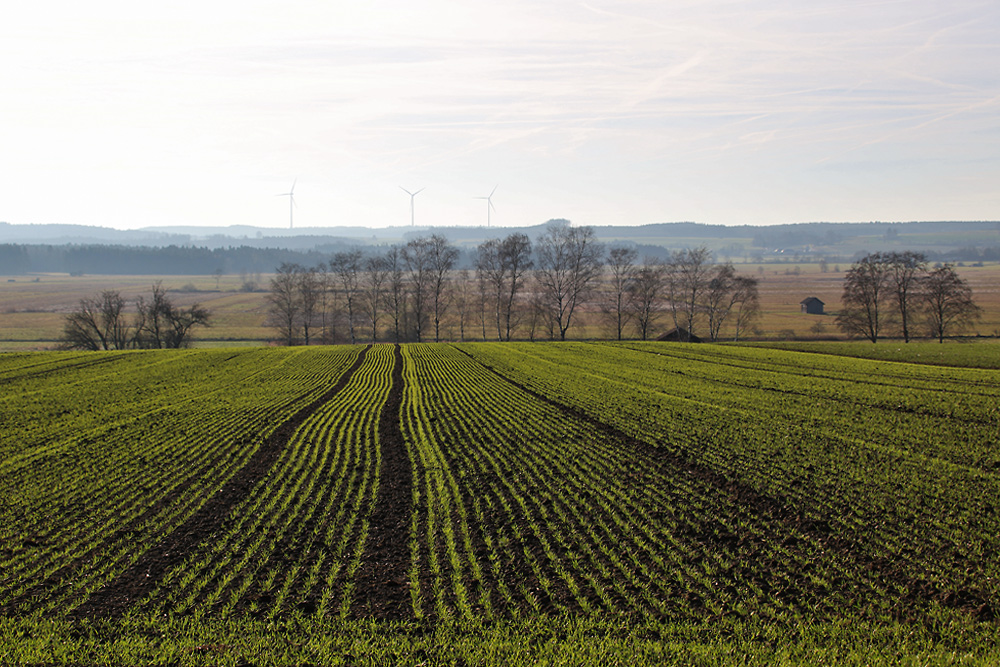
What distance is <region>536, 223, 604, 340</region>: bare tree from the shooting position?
78.1m

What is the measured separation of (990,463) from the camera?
18.2 metres

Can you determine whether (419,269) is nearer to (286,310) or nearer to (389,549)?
(286,310)

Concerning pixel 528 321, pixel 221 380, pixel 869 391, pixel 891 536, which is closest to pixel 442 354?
pixel 221 380

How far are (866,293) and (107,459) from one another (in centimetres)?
7510

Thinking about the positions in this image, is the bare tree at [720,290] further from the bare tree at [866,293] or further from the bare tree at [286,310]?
the bare tree at [286,310]

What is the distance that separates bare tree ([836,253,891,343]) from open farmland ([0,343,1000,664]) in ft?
149

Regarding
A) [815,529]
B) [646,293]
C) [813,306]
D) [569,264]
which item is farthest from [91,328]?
[813,306]

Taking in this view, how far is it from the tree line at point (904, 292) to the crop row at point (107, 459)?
2475 inches

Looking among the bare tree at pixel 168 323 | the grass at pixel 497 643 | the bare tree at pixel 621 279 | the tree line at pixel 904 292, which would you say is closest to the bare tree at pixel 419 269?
the bare tree at pixel 621 279

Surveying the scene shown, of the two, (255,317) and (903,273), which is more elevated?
(903,273)

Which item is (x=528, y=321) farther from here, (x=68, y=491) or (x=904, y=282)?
(x=68, y=491)

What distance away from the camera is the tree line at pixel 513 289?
7875cm

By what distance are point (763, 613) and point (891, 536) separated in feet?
16.2

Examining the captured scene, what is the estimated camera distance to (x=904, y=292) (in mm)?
68312
